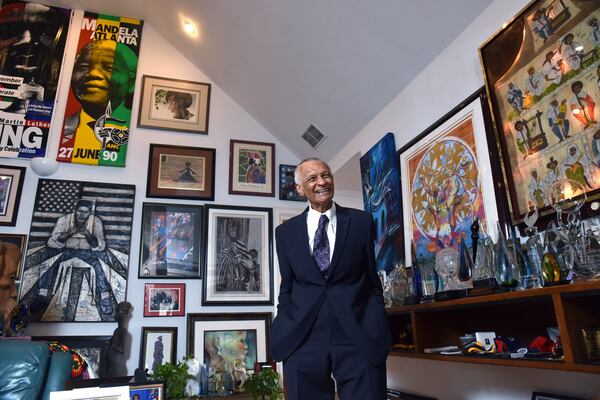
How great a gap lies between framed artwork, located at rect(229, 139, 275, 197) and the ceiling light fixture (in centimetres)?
111

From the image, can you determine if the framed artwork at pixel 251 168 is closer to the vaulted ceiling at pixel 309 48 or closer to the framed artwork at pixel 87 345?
the vaulted ceiling at pixel 309 48

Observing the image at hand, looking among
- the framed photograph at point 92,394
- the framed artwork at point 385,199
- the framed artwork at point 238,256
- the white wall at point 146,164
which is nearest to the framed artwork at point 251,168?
the white wall at point 146,164

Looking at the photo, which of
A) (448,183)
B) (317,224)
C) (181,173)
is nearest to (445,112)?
(448,183)

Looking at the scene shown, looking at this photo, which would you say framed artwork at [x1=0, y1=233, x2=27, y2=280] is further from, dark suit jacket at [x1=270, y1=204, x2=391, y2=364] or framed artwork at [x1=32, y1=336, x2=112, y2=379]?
dark suit jacket at [x1=270, y1=204, x2=391, y2=364]

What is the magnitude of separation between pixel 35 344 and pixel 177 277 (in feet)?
5.73

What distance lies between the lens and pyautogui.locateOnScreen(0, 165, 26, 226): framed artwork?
11.3ft

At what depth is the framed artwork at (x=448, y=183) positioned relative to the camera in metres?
2.10

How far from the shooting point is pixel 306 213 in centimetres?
161

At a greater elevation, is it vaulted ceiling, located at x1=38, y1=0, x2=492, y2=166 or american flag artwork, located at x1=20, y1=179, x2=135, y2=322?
vaulted ceiling, located at x1=38, y1=0, x2=492, y2=166

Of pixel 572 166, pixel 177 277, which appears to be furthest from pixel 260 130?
pixel 572 166

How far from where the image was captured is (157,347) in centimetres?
345

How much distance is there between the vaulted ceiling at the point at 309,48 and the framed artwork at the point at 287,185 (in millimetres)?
216

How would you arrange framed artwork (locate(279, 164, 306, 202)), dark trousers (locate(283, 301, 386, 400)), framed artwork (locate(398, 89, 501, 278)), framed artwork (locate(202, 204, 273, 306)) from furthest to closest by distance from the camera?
framed artwork (locate(279, 164, 306, 202)), framed artwork (locate(202, 204, 273, 306)), framed artwork (locate(398, 89, 501, 278)), dark trousers (locate(283, 301, 386, 400))

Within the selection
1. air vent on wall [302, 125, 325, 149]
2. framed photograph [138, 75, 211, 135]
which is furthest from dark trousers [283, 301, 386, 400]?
framed photograph [138, 75, 211, 135]
